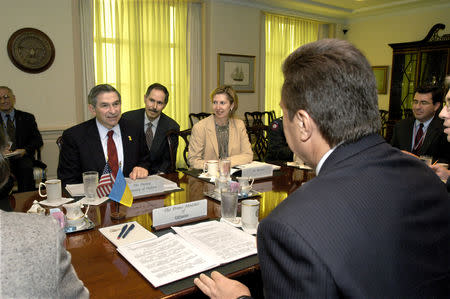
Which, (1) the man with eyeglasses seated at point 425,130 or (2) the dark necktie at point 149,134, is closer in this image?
(1) the man with eyeglasses seated at point 425,130

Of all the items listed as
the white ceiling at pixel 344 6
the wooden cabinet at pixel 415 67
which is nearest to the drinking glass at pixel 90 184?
the white ceiling at pixel 344 6

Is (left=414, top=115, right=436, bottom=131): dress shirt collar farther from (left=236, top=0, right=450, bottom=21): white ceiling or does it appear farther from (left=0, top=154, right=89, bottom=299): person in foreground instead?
(left=236, top=0, right=450, bottom=21): white ceiling

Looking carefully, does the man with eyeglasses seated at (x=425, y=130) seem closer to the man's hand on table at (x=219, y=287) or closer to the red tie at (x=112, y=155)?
the red tie at (x=112, y=155)

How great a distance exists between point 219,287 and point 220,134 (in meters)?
2.29

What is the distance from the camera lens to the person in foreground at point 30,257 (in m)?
0.54

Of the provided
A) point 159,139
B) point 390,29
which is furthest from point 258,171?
point 390,29

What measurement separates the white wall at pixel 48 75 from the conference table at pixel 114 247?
3.20 metres

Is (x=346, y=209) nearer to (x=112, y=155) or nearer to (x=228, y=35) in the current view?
(x=112, y=155)

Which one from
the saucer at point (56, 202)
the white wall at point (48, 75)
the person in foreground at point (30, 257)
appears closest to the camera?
the person in foreground at point (30, 257)

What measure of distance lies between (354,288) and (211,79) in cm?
574

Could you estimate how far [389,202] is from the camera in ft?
2.37

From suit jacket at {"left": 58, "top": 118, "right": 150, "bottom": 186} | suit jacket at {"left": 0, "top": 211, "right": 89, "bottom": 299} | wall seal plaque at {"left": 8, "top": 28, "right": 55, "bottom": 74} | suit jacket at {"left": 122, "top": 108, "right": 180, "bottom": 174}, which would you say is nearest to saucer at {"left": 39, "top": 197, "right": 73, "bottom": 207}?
suit jacket at {"left": 58, "top": 118, "right": 150, "bottom": 186}

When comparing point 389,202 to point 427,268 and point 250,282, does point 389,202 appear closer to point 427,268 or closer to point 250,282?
point 427,268

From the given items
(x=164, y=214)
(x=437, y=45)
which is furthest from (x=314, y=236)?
(x=437, y=45)
